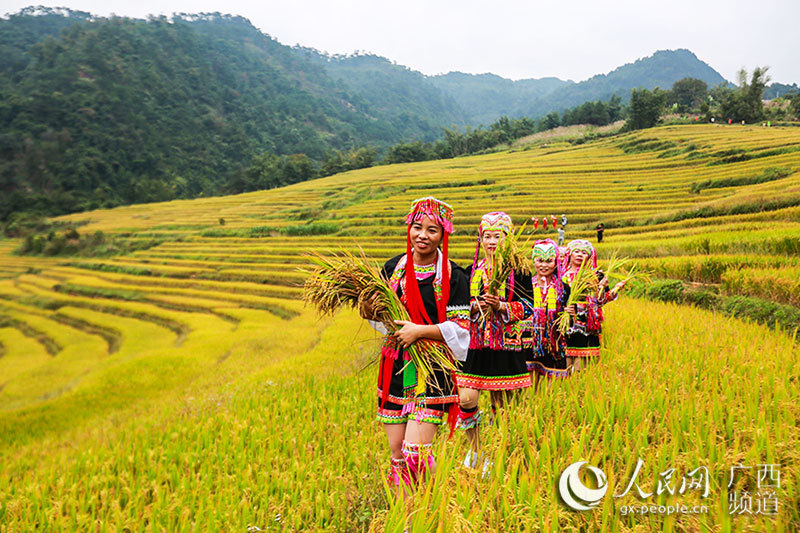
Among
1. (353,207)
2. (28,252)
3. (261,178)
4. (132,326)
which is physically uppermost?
(261,178)

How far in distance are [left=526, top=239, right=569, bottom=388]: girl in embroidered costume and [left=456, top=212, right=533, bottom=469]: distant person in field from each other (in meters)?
0.54

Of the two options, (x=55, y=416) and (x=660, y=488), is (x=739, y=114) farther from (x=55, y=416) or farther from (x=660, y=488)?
(x=55, y=416)

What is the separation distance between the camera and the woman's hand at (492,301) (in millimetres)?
2436

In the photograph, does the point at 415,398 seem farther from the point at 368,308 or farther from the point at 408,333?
the point at 368,308

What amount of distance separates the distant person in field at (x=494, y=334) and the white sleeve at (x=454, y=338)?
0.55 m

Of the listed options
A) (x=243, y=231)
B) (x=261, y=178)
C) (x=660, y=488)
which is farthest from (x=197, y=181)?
(x=660, y=488)

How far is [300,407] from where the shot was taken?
4.46 m

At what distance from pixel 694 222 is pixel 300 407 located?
15.6m

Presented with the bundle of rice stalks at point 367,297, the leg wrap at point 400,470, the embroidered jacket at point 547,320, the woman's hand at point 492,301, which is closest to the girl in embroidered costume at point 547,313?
the embroidered jacket at point 547,320

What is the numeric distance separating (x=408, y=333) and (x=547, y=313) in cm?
178

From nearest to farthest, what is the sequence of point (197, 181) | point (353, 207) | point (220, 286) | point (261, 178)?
point (220, 286) < point (353, 207) < point (261, 178) < point (197, 181)

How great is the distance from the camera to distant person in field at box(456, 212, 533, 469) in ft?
8.45

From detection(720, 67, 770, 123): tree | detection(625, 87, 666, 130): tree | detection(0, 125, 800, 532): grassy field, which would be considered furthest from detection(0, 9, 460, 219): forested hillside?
detection(720, 67, 770, 123): tree

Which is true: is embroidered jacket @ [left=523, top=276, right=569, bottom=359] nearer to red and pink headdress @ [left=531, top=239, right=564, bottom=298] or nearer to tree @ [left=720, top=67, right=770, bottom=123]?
red and pink headdress @ [left=531, top=239, right=564, bottom=298]
